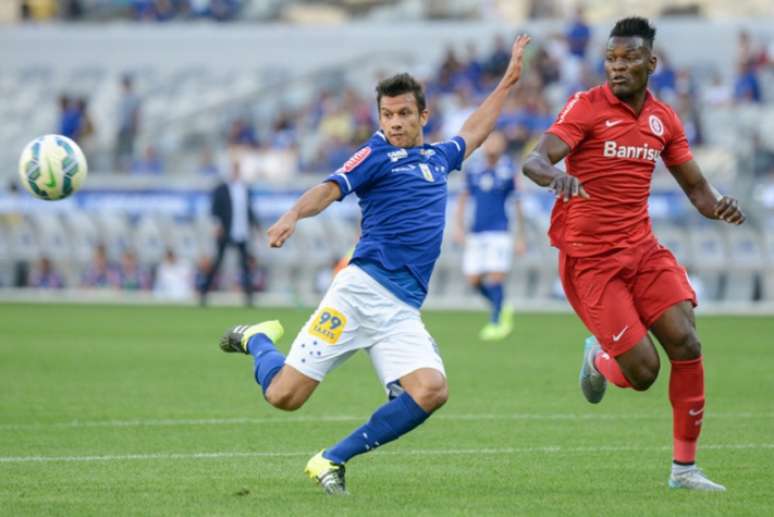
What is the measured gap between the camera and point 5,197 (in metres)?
31.2

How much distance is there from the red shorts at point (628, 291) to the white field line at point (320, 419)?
2.91 metres

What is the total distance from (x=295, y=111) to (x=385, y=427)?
2697 cm

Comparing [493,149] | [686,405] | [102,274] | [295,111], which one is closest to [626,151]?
[686,405]

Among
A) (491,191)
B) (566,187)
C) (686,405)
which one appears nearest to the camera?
(566,187)

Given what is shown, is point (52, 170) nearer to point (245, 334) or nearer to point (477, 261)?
point (245, 334)

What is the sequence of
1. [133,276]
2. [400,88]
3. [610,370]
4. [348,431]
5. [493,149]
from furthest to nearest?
[133,276] → [493,149] → [348,431] → [610,370] → [400,88]

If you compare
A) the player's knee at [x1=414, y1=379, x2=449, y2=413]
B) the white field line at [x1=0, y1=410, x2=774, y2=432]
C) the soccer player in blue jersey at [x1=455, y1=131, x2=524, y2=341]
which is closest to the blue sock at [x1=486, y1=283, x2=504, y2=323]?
the soccer player in blue jersey at [x1=455, y1=131, x2=524, y2=341]

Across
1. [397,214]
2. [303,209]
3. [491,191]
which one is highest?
[303,209]

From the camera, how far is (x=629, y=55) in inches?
344

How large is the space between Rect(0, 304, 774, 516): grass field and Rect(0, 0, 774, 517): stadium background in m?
0.04

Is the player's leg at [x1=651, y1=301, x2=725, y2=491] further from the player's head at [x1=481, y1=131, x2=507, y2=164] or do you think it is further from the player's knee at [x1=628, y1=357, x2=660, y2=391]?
the player's head at [x1=481, y1=131, x2=507, y2=164]

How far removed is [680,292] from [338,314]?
74.3 inches

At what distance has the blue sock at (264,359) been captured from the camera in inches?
341

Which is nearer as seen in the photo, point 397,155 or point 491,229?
point 397,155
